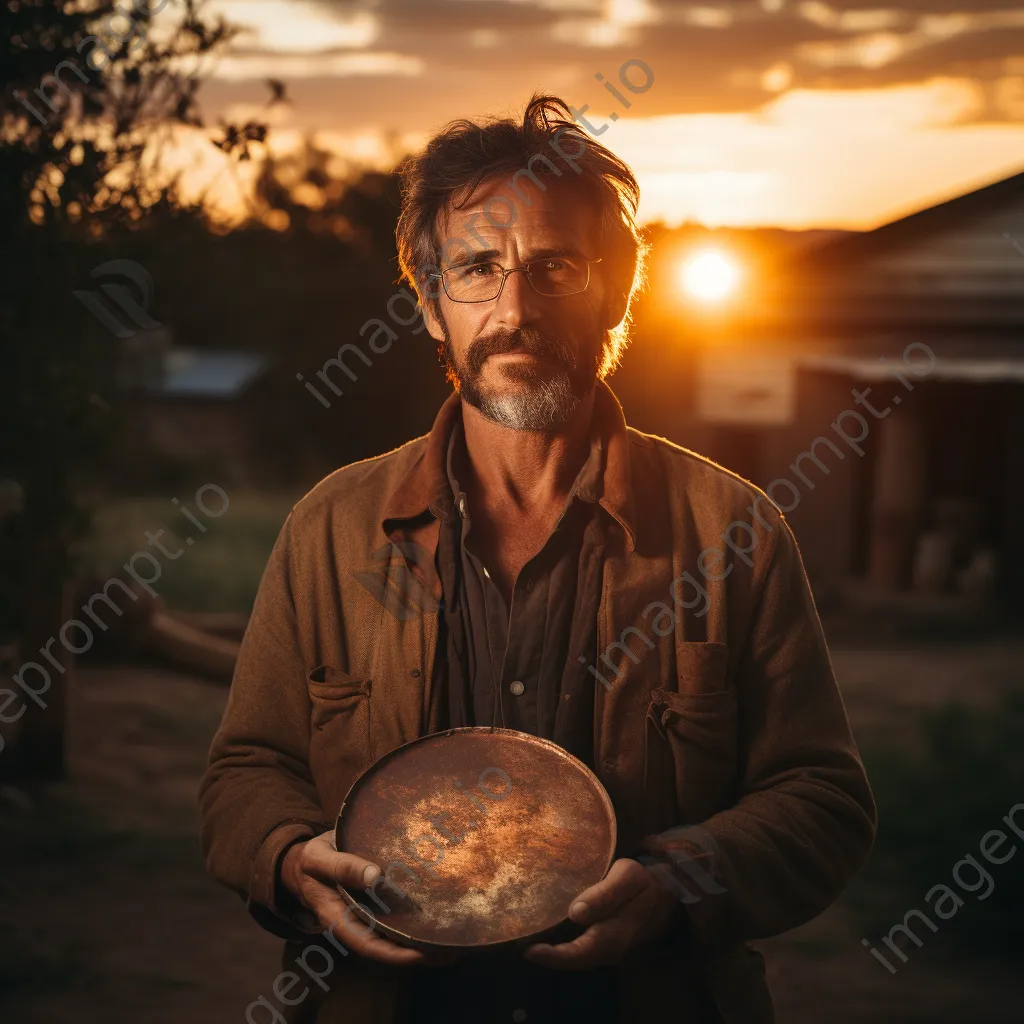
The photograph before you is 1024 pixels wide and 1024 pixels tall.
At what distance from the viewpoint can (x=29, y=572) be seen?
6754 millimetres

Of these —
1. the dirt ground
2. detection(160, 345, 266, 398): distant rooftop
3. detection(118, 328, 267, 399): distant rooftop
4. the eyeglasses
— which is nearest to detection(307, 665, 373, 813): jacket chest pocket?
the eyeglasses

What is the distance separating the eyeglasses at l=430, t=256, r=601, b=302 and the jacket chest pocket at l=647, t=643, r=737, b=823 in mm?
803

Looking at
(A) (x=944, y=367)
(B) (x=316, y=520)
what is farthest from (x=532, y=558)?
(A) (x=944, y=367)

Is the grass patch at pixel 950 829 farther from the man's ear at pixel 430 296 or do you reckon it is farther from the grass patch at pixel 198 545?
the grass patch at pixel 198 545

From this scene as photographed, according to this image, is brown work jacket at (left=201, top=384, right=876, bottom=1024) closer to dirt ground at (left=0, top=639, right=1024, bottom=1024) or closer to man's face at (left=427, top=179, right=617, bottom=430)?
man's face at (left=427, top=179, right=617, bottom=430)

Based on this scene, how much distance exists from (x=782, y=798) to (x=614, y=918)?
18.4 inches

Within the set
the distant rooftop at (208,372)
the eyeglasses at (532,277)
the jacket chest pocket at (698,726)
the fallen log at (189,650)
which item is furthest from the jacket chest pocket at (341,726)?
the distant rooftop at (208,372)

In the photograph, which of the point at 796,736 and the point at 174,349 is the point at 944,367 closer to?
the point at 796,736

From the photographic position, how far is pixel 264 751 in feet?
8.37

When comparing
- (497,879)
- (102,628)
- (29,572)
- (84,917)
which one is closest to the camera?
(497,879)

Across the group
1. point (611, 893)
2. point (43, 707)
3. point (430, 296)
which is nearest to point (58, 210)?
point (43, 707)

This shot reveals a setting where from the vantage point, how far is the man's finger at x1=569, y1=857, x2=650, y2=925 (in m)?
2.04

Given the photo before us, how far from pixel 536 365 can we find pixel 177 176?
4469 mm

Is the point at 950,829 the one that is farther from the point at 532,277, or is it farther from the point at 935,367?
the point at 935,367
